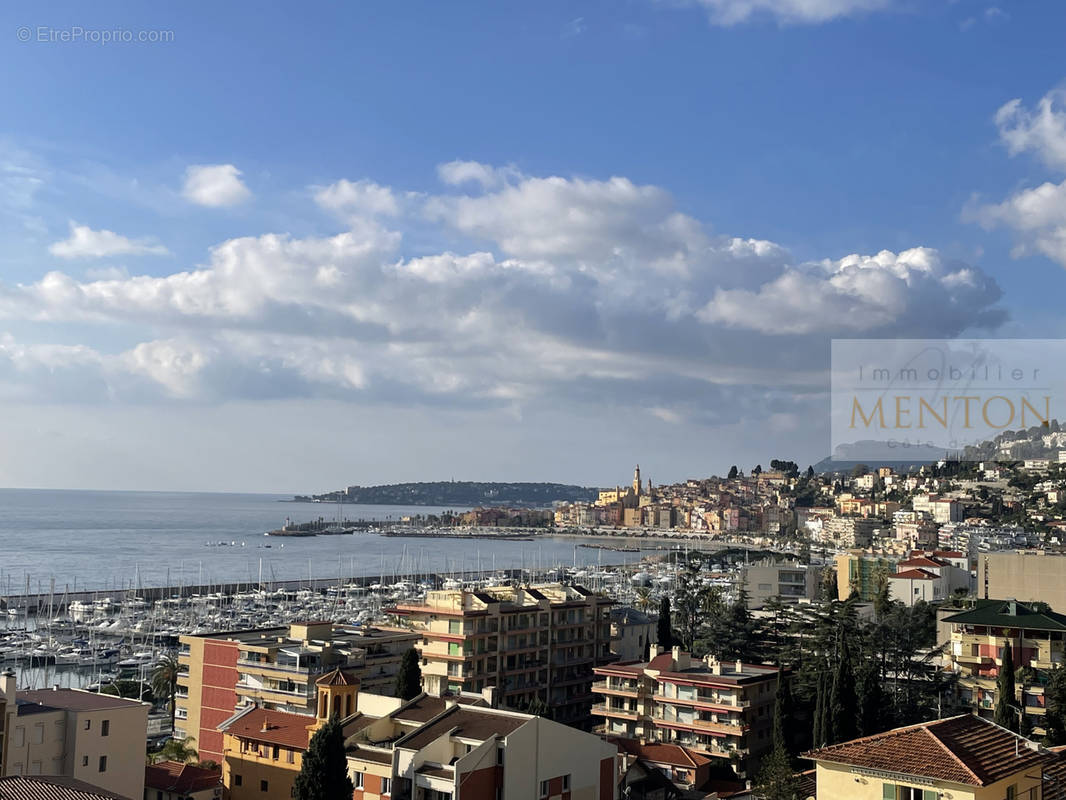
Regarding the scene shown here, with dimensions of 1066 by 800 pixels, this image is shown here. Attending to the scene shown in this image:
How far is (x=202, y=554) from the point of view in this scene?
114 m

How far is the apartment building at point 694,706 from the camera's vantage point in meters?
24.7

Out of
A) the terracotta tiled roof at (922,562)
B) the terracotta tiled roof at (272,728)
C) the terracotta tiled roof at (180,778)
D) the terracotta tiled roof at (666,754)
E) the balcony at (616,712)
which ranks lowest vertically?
the terracotta tiled roof at (180,778)

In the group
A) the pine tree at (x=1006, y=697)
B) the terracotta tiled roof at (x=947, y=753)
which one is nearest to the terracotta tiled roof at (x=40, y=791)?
the terracotta tiled roof at (x=947, y=753)

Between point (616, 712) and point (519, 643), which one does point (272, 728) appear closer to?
point (616, 712)

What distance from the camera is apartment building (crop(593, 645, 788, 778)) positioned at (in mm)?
24656

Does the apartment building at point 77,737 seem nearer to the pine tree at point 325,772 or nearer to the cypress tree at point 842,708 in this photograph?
the pine tree at point 325,772

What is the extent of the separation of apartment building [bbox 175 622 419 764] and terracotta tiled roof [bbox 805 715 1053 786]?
16.1m

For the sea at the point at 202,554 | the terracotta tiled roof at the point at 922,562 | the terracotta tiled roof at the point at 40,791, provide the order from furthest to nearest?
1. the sea at the point at 202,554
2. the terracotta tiled roof at the point at 922,562
3. the terracotta tiled roof at the point at 40,791

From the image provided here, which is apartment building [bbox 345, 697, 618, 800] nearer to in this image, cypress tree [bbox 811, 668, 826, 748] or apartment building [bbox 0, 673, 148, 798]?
apartment building [bbox 0, 673, 148, 798]

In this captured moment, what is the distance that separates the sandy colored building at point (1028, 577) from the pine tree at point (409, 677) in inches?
918

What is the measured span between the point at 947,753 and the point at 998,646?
1653 centimetres

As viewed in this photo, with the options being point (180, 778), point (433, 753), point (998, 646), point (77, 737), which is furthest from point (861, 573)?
point (77, 737)

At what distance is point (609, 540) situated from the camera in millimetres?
177875

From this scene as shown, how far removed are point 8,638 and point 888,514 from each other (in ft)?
297
